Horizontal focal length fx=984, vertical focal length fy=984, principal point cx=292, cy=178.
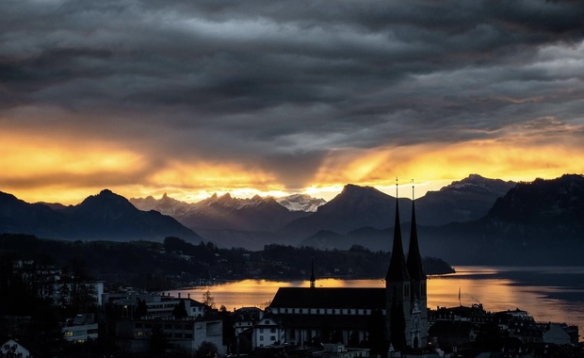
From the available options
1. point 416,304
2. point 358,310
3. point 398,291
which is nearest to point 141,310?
point 358,310

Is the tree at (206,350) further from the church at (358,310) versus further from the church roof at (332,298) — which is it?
the church roof at (332,298)

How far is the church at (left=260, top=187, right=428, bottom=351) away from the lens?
69875 mm

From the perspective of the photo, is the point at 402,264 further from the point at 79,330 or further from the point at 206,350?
the point at 79,330

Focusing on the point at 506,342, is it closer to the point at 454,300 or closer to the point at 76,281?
the point at 76,281

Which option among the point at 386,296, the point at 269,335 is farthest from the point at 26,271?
the point at 386,296

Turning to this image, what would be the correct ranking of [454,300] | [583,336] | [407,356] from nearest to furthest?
[407,356], [583,336], [454,300]

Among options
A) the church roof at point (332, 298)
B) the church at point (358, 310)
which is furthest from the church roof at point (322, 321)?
the church roof at point (332, 298)

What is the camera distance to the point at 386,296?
71.6 metres

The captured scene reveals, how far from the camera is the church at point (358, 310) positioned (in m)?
69.9

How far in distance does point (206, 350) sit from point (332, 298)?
12.1 m

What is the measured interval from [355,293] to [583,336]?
23602 mm

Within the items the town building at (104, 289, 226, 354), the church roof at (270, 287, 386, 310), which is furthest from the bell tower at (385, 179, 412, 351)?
the town building at (104, 289, 226, 354)

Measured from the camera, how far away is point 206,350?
67312 mm

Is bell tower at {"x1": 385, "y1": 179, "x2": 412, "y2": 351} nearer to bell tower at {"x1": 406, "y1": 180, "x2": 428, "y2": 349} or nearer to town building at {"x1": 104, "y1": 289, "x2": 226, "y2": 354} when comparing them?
bell tower at {"x1": 406, "y1": 180, "x2": 428, "y2": 349}
